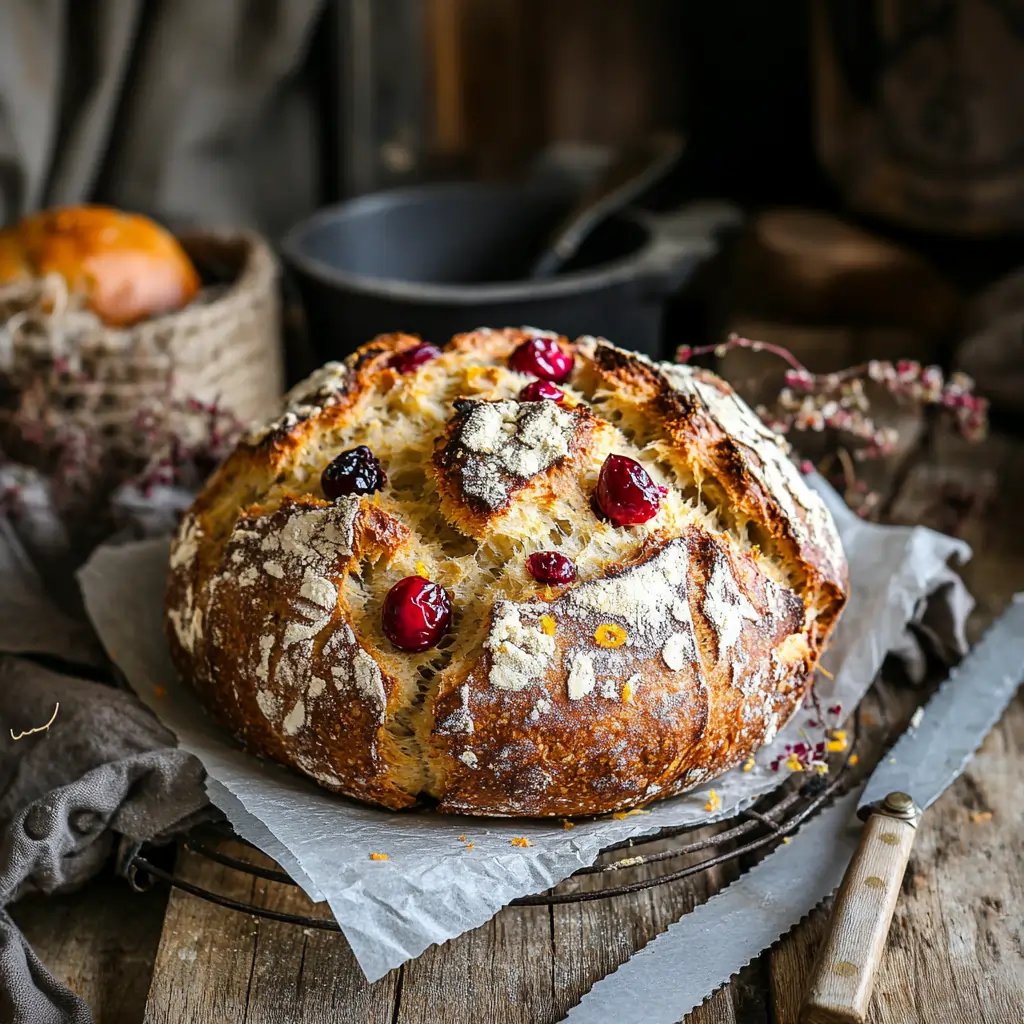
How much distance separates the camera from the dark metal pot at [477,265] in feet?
8.58

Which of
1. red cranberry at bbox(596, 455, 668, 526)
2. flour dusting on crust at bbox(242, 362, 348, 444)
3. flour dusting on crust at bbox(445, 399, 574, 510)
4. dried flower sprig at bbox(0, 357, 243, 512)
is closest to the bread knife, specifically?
red cranberry at bbox(596, 455, 668, 526)

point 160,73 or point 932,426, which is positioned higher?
point 160,73

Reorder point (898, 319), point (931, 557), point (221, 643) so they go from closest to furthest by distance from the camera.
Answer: point (221, 643) → point (931, 557) → point (898, 319)

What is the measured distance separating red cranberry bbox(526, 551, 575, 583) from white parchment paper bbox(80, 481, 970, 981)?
1.06 ft

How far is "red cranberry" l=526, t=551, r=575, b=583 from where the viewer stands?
1488mm

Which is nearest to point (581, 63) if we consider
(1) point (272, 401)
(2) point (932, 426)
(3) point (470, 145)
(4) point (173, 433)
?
(3) point (470, 145)

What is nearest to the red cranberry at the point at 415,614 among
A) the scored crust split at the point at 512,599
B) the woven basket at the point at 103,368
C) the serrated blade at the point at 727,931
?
the scored crust split at the point at 512,599

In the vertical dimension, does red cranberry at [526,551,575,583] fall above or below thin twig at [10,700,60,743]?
above

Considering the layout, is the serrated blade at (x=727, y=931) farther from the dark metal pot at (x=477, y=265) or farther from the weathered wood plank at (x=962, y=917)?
the dark metal pot at (x=477, y=265)

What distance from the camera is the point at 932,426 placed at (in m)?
2.44

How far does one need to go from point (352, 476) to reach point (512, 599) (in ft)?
0.95

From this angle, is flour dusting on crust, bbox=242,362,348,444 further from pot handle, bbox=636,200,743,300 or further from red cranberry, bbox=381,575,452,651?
pot handle, bbox=636,200,743,300

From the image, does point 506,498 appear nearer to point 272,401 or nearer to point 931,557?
point 931,557

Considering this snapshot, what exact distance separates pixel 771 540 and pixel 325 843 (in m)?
0.71
